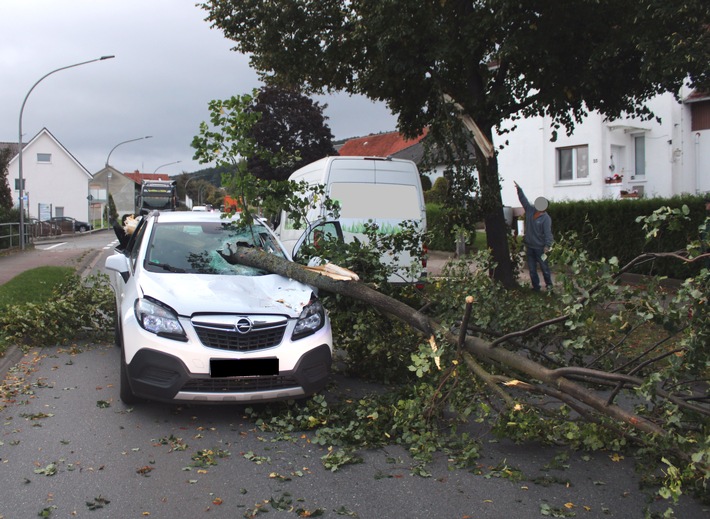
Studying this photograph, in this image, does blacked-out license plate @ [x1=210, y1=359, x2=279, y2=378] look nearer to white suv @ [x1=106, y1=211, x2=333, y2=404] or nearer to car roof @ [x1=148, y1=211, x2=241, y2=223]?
white suv @ [x1=106, y1=211, x2=333, y2=404]

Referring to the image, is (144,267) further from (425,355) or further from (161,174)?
(161,174)

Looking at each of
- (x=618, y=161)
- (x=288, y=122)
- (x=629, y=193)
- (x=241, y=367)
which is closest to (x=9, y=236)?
(x=288, y=122)

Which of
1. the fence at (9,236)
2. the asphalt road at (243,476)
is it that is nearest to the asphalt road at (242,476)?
the asphalt road at (243,476)

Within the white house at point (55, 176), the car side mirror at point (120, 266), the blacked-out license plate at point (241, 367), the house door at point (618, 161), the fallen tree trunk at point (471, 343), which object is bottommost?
the blacked-out license plate at point (241, 367)

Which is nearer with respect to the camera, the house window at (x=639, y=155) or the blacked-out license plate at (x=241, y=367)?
the blacked-out license plate at (x=241, y=367)

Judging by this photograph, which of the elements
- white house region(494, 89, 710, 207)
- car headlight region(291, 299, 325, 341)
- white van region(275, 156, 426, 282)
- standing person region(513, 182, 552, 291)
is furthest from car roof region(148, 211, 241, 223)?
white house region(494, 89, 710, 207)

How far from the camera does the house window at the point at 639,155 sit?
2581cm

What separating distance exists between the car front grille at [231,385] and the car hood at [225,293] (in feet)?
1.76

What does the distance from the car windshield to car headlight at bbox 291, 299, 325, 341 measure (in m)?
0.92

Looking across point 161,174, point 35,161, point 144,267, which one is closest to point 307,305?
point 144,267

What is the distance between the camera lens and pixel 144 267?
20.8 ft

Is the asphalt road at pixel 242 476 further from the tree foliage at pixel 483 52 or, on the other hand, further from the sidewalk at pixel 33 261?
the sidewalk at pixel 33 261

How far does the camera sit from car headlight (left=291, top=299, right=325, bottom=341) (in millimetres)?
5582

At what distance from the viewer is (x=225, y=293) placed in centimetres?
573
